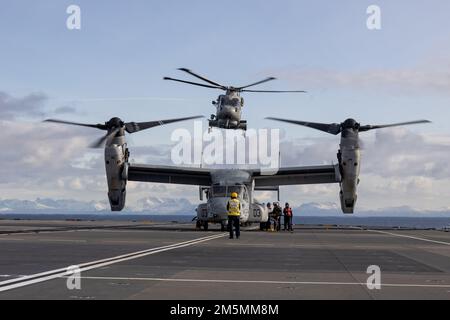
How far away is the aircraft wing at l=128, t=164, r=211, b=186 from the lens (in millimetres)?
46500

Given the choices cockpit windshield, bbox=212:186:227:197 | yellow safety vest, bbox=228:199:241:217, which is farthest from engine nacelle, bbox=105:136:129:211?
yellow safety vest, bbox=228:199:241:217

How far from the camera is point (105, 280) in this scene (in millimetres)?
11234

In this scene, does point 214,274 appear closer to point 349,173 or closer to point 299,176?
point 349,173

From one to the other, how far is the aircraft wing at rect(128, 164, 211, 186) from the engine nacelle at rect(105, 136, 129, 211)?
207 cm

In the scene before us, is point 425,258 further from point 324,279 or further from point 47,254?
point 47,254

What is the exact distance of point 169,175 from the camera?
163 ft

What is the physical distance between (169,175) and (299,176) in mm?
9886

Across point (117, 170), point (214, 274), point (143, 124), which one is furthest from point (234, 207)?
point (143, 124)

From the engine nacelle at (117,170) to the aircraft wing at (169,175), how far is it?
2.07 metres
